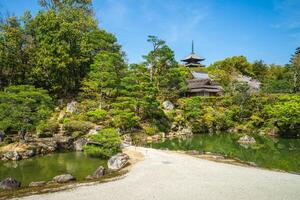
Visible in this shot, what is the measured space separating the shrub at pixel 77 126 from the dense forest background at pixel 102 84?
0.27 ft

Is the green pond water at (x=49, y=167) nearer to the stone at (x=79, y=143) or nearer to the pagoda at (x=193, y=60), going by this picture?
the stone at (x=79, y=143)

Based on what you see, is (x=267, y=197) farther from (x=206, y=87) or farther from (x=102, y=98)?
(x=206, y=87)

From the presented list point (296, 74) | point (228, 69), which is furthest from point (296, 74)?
point (228, 69)

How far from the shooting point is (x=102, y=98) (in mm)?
30047

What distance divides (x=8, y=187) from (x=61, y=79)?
20.8 metres

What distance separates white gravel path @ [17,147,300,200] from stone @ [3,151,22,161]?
9.08 metres

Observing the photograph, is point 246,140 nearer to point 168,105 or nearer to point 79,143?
point 168,105

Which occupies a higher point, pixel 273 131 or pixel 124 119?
pixel 124 119

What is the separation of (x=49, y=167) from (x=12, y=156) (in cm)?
382

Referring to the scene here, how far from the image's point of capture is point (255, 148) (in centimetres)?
2303

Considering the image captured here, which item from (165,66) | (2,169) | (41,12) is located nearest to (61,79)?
(41,12)

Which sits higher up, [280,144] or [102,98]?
[102,98]

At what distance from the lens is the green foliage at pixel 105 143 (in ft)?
58.7

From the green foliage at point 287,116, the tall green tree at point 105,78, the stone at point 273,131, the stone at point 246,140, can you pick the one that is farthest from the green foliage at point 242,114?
the tall green tree at point 105,78
